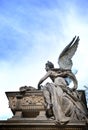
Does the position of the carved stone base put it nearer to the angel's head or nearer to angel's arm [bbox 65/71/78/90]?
angel's arm [bbox 65/71/78/90]

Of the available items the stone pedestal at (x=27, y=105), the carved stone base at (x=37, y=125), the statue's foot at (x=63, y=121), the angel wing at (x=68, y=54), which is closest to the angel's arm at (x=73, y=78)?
the stone pedestal at (x=27, y=105)

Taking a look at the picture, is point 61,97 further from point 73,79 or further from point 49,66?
point 49,66

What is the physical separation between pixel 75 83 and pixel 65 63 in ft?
4.48

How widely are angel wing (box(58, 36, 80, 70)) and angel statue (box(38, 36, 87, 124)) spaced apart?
37cm

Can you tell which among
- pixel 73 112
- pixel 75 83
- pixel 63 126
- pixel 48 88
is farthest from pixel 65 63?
pixel 63 126

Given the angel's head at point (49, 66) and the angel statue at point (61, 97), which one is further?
the angel's head at point (49, 66)

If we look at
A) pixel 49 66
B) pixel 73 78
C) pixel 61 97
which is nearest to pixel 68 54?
pixel 49 66

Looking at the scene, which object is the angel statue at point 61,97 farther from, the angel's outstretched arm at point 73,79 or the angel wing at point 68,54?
the angel wing at point 68,54

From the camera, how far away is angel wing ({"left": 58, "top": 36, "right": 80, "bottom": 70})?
1029 centimetres

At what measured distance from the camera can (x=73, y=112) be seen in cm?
772

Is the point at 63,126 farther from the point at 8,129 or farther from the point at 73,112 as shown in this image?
the point at 8,129

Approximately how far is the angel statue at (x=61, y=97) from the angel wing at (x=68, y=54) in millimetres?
367

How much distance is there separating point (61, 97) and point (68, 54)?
2.93m

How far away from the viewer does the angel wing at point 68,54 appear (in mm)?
10289
